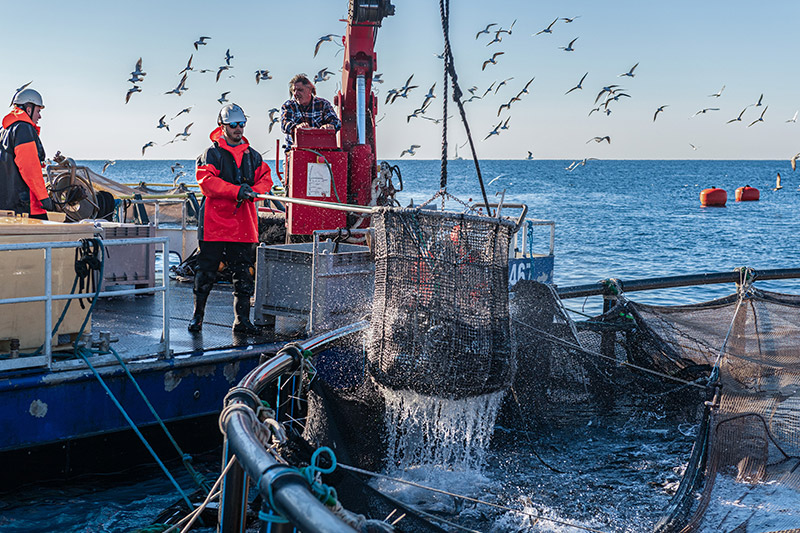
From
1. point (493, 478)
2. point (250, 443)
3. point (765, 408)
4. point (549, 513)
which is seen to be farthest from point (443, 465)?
point (250, 443)

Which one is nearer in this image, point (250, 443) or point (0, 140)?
point (250, 443)

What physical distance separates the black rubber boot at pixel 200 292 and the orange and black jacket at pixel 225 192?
0.34 m

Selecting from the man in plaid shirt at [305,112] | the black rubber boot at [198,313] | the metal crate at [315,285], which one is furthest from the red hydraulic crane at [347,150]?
the black rubber boot at [198,313]

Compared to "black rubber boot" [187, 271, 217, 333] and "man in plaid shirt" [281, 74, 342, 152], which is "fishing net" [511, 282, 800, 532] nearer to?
"black rubber boot" [187, 271, 217, 333]

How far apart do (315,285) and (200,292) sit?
1.11 metres

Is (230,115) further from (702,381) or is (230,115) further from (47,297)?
(702,381)

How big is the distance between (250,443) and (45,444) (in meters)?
3.74

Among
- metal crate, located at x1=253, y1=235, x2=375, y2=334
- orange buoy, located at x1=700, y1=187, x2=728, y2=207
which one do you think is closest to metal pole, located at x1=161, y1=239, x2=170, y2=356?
metal crate, located at x1=253, y1=235, x2=375, y2=334

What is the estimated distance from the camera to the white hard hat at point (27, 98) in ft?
22.4

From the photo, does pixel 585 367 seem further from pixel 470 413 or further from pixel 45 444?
pixel 45 444

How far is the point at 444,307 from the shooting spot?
4.48 meters

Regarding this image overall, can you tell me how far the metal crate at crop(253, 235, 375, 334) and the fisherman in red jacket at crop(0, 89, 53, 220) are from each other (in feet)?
7.48

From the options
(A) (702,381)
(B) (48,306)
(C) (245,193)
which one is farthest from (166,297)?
(A) (702,381)

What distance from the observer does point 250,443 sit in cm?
232
